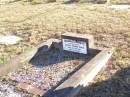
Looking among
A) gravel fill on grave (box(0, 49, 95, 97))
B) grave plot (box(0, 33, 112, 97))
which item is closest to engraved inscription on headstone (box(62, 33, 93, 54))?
grave plot (box(0, 33, 112, 97))

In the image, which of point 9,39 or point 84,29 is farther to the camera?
point 84,29

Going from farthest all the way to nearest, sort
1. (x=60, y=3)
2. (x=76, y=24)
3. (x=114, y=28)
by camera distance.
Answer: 1. (x=60, y=3)
2. (x=76, y=24)
3. (x=114, y=28)

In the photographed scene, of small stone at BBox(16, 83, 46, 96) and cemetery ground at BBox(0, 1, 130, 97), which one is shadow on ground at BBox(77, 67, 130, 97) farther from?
small stone at BBox(16, 83, 46, 96)

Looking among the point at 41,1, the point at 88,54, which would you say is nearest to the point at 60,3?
the point at 41,1

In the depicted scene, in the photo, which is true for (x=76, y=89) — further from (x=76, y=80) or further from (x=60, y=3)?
(x=60, y=3)

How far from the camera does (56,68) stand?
5.65 meters

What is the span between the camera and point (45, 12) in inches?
384

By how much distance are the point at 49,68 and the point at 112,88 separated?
4.40ft

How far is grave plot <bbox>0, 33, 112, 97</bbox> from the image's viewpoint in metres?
4.84

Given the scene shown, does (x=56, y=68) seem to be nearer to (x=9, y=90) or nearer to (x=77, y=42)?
(x=77, y=42)

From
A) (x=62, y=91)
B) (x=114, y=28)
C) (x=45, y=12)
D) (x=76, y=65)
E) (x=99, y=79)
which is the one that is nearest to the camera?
(x=62, y=91)

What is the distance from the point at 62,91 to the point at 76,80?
1.09ft

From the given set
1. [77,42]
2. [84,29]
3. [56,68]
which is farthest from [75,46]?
[84,29]

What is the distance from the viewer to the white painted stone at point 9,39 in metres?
7.30
